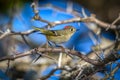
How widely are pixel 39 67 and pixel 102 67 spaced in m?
0.82

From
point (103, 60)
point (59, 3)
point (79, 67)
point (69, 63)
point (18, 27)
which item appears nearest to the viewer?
point (103, 60)

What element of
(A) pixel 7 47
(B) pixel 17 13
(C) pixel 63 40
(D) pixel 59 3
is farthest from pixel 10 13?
(C) pixel 63 40

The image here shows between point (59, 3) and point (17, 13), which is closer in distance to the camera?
point (17, 13)

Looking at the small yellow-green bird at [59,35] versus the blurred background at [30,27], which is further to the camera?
the blurred background at [30,27]

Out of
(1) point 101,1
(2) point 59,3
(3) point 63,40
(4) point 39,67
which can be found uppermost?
(1) point 101,1

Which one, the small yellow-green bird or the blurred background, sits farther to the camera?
the blurred background

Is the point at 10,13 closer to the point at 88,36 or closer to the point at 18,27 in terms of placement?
the point at 18,27

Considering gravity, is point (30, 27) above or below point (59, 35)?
above

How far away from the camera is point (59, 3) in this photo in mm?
2779

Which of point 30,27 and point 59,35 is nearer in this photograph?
→ point 59,35

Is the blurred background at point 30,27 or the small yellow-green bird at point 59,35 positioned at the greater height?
the blurred background at point 30,27

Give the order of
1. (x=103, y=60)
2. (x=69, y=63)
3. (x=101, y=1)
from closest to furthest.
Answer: (x=103, y=60)
(x=69, y=63)
(x=101, y=1)

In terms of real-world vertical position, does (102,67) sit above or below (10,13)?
below

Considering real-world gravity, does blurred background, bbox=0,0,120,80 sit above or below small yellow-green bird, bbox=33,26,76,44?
above
